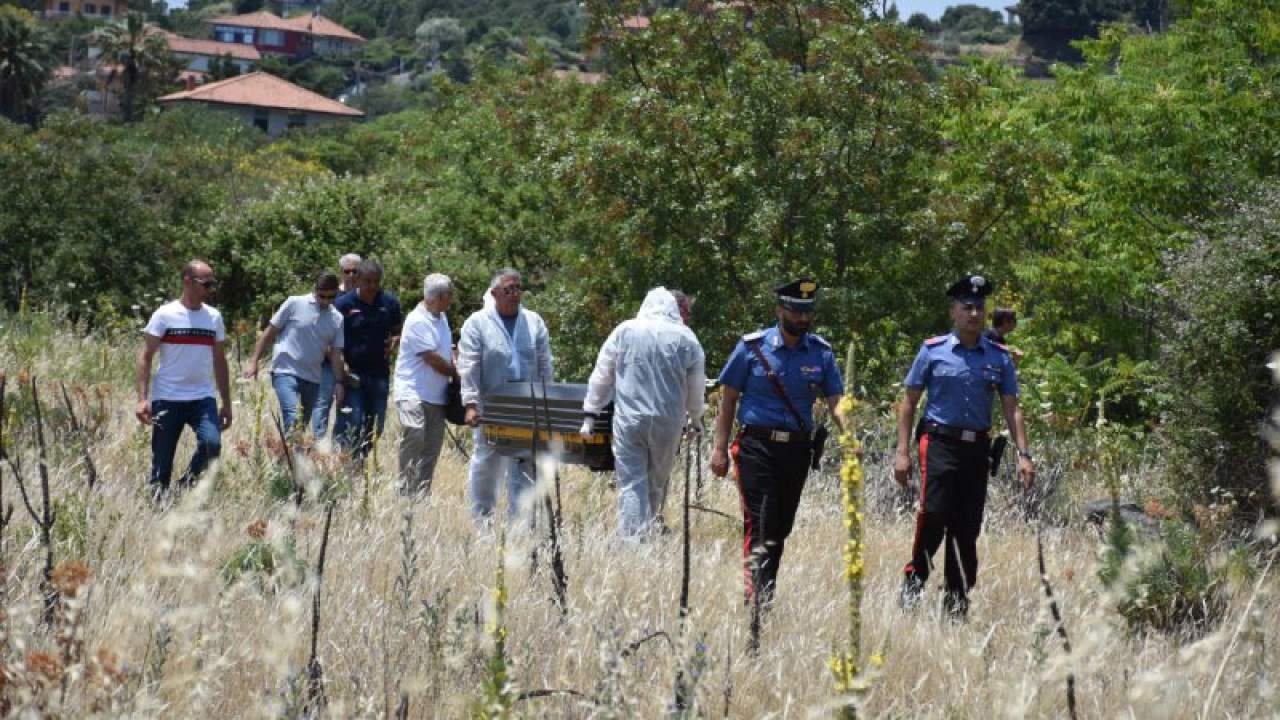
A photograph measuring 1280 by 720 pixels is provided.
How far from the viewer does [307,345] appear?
1066 cm

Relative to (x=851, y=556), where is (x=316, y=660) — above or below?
below

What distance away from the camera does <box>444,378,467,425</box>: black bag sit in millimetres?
10062

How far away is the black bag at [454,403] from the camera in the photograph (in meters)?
10.1

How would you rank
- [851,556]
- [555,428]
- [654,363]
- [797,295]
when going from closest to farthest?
[851,556] → [797,295] → [654,363] → [555,428]

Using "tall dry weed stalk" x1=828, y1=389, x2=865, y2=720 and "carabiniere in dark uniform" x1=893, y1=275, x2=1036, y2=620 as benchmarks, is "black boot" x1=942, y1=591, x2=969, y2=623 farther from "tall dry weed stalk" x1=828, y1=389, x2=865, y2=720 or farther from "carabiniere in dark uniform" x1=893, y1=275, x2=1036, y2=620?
"tall dry weed stalk" x1=828, y1=389, x2=865, y2=720

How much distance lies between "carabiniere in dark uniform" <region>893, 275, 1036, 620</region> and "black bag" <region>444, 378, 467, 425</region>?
11.4ft

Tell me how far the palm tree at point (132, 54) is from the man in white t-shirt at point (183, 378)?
89698 millimetres

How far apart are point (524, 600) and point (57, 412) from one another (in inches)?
231

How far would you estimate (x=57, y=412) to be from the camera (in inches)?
406

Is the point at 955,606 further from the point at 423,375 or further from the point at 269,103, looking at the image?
the point at 269,103

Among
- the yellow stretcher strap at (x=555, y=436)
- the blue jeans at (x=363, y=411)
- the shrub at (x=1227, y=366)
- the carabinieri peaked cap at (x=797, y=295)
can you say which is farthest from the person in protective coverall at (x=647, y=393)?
the shrub at (x=1227, y=366)

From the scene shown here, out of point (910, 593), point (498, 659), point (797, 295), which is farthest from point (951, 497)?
point (498, 659)

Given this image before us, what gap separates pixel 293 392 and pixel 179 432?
5.75ft

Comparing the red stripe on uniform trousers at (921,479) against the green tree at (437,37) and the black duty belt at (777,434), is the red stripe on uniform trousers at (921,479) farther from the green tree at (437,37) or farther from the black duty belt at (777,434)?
the green tree at (437,37)
